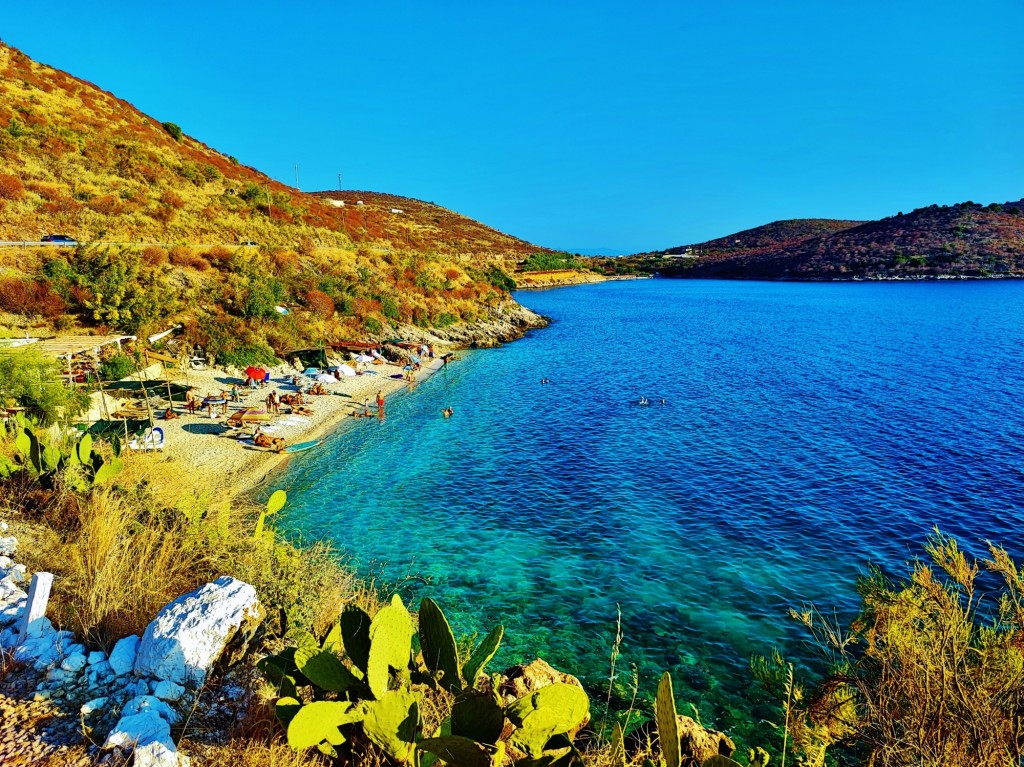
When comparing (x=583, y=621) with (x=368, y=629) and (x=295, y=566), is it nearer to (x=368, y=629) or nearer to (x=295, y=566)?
Answer: (x=295, y=566)

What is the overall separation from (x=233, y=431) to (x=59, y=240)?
20719 mm

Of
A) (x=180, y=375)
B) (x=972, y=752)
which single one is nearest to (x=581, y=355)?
(x=180, y=375)

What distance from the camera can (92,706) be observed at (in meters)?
4.69

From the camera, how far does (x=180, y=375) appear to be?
1019 inches

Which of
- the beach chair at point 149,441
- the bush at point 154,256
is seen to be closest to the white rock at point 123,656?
the beach chair at point 149,441

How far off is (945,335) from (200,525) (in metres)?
62.1

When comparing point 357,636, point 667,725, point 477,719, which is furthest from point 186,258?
point 667,725

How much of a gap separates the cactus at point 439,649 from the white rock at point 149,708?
226 cm

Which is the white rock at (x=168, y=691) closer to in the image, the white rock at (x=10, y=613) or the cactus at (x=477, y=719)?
the white rock at (x=10, y=613)

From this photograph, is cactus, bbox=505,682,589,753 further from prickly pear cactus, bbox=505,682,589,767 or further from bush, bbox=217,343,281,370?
bush, bbox=217,343,281,370

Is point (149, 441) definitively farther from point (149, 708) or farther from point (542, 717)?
point (542, 717)

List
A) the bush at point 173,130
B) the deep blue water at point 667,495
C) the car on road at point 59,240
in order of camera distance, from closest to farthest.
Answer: the deep blue water at point 667,495 → the car on road at point 59,240 → the bush at point 173,130

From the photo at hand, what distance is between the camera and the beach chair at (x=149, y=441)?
53.9ft

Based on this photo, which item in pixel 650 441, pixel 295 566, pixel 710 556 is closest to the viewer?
pixel 295 566
